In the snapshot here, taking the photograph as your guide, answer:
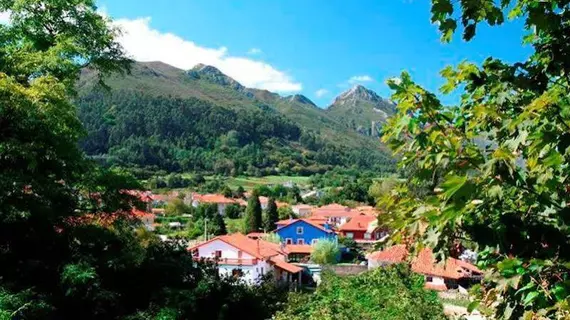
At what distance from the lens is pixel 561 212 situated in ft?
7.18

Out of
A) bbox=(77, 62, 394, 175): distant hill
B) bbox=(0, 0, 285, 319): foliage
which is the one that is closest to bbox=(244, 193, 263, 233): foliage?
bbox=(0, 0, 285, 319): foliage

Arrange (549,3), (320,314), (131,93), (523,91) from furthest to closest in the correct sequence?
1. (131,93)
2. (320,314)
3. (523,91)
4. (549,3)

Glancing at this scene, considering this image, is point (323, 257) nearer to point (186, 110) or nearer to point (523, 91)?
point (523, 91)

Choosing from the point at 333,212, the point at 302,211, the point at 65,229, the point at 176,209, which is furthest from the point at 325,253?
the point at 65,229

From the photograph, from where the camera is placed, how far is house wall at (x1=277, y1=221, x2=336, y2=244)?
1967 inches

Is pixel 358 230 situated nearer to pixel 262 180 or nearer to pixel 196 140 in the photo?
pixel 262 180

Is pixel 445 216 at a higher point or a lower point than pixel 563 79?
lower

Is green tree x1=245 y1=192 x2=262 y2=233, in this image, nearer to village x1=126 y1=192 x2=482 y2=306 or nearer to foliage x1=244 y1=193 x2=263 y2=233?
foliage x1=244 y1=193 x2=263 y2=233

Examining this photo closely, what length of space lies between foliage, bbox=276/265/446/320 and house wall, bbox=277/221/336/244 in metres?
31.9

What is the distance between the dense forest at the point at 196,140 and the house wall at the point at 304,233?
2544 inches

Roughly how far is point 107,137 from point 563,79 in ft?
441

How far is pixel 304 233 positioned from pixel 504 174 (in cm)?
4864

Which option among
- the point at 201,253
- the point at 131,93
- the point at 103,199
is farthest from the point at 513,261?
the point at 131,93

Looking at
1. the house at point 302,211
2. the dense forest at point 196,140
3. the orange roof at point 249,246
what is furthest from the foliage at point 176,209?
the dense forest at point 196,140
